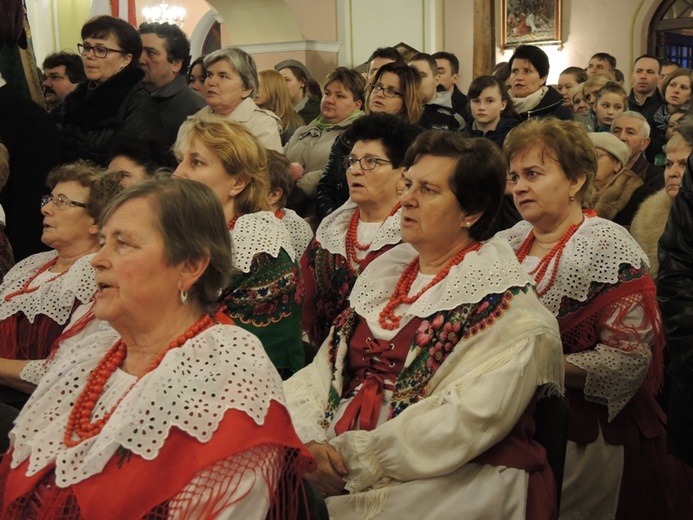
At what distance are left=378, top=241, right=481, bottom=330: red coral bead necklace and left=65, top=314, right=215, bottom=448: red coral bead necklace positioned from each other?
0.74 meters

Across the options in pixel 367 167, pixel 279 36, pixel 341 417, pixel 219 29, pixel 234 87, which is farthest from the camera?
pixel 219 29

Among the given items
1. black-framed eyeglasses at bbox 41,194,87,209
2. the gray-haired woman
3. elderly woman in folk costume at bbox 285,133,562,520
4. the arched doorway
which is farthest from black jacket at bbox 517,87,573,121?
the arched doorway

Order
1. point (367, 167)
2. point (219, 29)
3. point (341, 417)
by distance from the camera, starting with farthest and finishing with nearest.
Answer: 1. point (219, 29)
2. point (367, 167)
3. point (341, 417)

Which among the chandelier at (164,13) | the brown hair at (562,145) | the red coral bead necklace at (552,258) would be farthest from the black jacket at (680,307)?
the chandelier at (164,13)

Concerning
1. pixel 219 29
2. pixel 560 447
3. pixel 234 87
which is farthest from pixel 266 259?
pixel 219 29

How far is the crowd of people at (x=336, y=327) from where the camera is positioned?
5.88 ft

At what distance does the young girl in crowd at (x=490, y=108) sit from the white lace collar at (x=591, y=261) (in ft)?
6.44

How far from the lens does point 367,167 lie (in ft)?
11.4

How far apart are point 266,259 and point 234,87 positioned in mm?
1721

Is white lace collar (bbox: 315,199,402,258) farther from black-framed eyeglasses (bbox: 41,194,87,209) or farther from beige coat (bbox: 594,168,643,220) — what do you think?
beige coat (bbox: 594,168,643,220)

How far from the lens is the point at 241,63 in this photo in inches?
179

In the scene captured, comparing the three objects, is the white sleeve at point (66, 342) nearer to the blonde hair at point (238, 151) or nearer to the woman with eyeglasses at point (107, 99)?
the blonde hair at point (238, 151)

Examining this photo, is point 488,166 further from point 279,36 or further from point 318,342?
point 279,36

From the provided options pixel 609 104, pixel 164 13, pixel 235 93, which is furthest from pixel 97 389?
pixel 164 13
